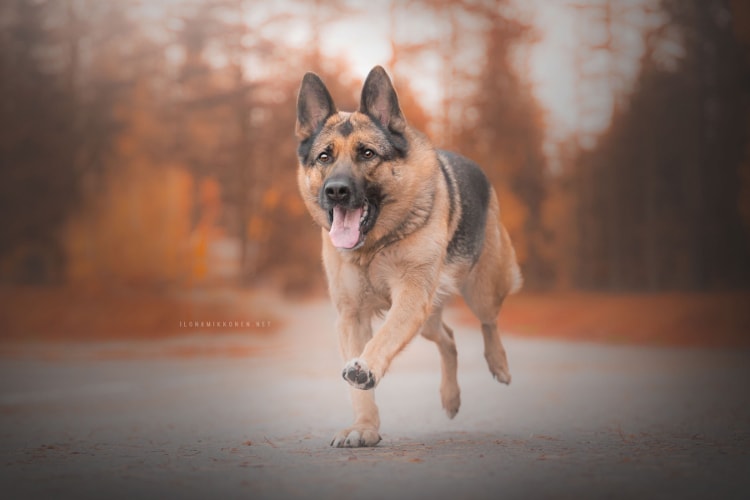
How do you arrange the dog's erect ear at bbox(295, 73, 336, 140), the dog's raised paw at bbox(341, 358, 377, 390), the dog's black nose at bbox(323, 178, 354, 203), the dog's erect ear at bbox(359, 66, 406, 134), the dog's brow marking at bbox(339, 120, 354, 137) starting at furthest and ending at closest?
the dog's erect ear at bbox(295, 73, 336, 140) → the dog's erect ear at bbox(359, 66, 406, 134) → the dog's brow marking at bbox(339, 120, 354, 137) → the dog's black nose at bbox(323, 178, 354, 203) → the dog's raised paw at bbox(341, 358, 377, 390)

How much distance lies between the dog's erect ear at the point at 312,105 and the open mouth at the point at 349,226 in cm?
76

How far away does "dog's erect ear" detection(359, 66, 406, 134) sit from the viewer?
5363 mm

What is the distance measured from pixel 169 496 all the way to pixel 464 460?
1.84 m

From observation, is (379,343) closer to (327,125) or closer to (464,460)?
(464,460)

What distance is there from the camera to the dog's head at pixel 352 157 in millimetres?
5055

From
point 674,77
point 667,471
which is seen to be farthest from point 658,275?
point 667,471

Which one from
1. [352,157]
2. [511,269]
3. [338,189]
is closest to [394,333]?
[338,189]

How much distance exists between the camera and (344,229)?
508 centimetres

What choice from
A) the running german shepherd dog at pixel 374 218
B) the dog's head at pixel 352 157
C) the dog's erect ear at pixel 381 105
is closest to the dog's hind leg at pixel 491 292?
the running german shepherd dog at pixel 374 218

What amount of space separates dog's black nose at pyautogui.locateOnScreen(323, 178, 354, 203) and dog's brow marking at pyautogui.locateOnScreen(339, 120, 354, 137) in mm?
422

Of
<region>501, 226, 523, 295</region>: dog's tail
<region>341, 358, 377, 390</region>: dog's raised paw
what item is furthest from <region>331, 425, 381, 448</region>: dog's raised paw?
<region>501, 226, 523, 295</region>: dog's tail

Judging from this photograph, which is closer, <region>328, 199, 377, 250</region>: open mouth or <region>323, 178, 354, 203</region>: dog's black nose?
<region>323, 178, 354, 203</region>: dog's black nose

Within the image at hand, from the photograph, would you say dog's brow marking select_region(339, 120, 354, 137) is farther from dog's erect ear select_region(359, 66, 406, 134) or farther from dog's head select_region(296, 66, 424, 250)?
dog's erect ear select_region(359, 66, 406, 134)

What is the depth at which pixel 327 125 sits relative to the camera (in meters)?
5.42
